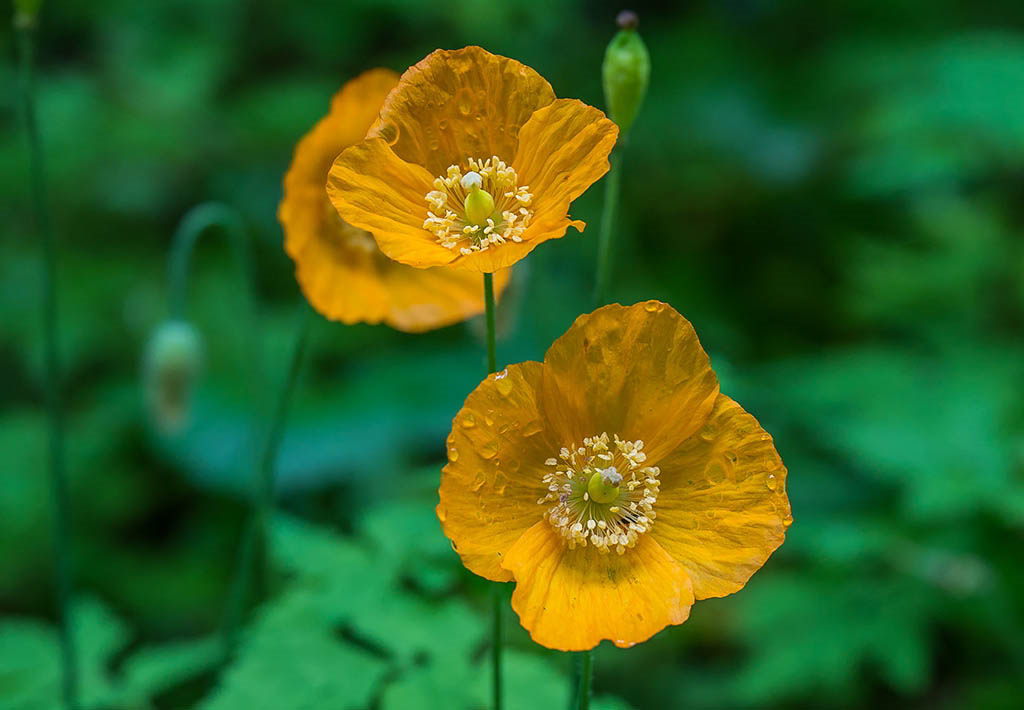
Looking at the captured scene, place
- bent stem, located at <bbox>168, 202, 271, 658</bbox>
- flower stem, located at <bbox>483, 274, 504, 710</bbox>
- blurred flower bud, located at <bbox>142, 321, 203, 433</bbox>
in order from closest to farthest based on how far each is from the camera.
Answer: flower stem, located at <bbox>483, 274, 504, 710</bbox> < bent stem, located at <bbox>168, 202, 271, 658</bbox> < blurred flower bud, located at <bbox>142, 321, 203, 433</bbox>

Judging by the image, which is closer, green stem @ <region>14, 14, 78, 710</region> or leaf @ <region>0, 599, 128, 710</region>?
green stem @ <region>14, 14, 78, 710</region>

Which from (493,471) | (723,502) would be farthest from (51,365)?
(723,502)

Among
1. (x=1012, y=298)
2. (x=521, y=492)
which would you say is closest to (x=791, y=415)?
(x=1012, y=298)

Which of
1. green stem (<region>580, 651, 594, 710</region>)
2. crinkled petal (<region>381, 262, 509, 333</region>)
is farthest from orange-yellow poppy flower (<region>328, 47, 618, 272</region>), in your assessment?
green stem (<region>580, 651, 594, 710</region>)

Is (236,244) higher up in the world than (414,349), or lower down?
higher up

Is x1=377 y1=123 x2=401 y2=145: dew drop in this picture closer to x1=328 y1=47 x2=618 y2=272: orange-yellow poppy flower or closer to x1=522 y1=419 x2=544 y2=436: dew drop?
x1=328 y1=47 x2=618 y2=272: orange-yellow poppy flower

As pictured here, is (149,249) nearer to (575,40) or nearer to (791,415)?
(575,40)

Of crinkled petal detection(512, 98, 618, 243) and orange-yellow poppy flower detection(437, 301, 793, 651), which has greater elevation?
crinkled petal detection(512, 98, 618, 243)

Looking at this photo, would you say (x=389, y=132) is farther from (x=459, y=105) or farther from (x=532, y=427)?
(x=532, y=427)
